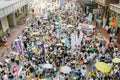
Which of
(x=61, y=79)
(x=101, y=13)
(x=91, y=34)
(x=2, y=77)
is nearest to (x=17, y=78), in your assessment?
(x=2, y=77)

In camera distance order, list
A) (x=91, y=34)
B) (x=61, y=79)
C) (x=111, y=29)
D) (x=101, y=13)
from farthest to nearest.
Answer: (x=101, y=13) → (x=111, y=29) → (x=91, y=34) → (x=61, y=79)

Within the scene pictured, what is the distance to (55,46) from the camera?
1853cm

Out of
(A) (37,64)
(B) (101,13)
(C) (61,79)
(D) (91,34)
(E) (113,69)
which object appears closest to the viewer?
(C) (61,79)

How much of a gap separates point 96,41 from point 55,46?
157 inches

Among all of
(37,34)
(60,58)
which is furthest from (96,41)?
(37,34)

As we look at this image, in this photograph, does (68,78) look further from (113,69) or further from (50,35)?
(50,35)

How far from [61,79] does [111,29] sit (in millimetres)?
14891

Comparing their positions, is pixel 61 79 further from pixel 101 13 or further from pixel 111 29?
pixel 101 13

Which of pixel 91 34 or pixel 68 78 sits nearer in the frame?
pixel 68 78

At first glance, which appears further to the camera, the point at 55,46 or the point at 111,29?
the point at 111,29

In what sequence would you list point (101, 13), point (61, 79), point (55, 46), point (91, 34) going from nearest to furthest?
1. point (61, 79)
2. point (55, 46)
3. point (91, 34)
4. point (101, 13)

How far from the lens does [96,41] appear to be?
19.6m

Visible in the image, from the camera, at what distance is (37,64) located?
14.8 m

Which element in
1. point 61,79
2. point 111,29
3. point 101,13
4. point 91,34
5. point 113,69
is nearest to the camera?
point 61,79
